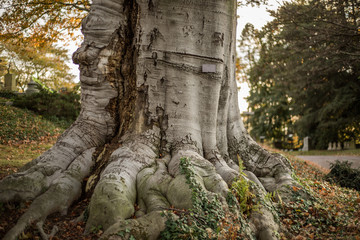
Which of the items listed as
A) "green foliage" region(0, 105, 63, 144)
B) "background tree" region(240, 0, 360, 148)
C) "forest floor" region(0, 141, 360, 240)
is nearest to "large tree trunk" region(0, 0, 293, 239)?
"forest floor" region(0, 141, 360, 240)

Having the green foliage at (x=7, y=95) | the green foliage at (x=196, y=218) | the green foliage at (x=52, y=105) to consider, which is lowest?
the green foliage at (x=196, y=218)

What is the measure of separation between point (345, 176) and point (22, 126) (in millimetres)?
11503

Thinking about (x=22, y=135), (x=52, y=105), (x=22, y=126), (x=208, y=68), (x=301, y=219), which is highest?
(x=208, y=68)

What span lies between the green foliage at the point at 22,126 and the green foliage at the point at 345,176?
10.1 meters

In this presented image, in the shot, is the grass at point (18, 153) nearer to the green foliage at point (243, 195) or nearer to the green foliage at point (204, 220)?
the green foliage at point (204, 220)

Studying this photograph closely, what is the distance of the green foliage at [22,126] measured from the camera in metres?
10.1

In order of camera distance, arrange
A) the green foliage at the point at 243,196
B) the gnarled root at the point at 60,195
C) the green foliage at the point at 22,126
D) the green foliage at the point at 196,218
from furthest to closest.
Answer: the green foliage at the point at 22,126 < the green foliage at the point at 243,196 < the gnarled root at the point at 60,195 < the green foliage at the point at 196,218

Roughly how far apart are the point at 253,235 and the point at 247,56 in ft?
75.6

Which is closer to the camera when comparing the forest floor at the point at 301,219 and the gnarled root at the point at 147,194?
the gnarled root at the point at 147,194

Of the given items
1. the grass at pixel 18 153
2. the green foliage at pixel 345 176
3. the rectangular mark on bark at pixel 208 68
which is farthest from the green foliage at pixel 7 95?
the green foliage at pixel 345 176

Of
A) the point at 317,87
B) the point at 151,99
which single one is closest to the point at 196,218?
the point at 151,99

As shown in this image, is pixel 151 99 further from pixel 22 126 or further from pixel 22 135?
pixel 22 126

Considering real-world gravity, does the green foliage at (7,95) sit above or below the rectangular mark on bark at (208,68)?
above

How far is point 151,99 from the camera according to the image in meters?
4.52
